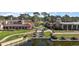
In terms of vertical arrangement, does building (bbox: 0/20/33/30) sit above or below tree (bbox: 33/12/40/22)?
below

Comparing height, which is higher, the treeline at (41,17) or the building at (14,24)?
the treeline at (41,17)

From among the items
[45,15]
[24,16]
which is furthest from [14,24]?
[45,15]

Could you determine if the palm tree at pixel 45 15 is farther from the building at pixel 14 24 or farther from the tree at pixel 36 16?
the building at pixel 14 24

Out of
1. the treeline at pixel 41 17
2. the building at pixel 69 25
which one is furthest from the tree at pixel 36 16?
the building at pixel 69 25

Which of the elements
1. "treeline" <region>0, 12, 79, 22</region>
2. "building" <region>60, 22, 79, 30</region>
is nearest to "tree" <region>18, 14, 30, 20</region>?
"treeline" <region>0, 12, 79, 22</region>

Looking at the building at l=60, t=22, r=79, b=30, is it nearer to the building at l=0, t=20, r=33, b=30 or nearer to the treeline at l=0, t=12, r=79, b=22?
the treeline at l=0, t=12, r=79, b=22

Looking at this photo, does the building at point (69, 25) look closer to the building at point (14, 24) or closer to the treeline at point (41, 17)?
the treeline at point (41, 17)

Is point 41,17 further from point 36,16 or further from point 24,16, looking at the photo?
point 24,16
